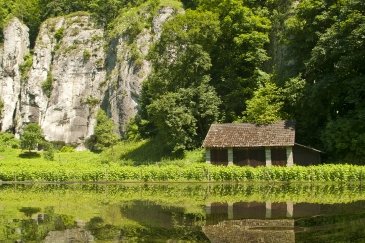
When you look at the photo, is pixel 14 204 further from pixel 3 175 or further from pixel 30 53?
pixel 30 53

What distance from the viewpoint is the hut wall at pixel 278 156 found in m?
35.2

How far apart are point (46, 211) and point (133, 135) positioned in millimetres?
31615

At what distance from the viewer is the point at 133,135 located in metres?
52.0

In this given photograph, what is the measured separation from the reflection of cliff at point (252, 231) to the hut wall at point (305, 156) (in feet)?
65.5

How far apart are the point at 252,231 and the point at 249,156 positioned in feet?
72.6

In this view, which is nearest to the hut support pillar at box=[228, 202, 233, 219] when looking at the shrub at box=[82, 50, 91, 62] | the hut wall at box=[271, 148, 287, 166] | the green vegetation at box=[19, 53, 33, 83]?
the hut wall at box=[271, 148, 287, 166]

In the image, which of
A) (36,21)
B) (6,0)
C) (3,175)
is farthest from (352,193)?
(6,0)

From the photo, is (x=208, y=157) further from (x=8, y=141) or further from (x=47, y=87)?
(x=47, y=87)

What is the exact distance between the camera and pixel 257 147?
3591 centimetres

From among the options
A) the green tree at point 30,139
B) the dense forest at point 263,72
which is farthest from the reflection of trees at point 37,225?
the green tree at point 30,139

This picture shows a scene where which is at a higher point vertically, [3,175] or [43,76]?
[43,76]

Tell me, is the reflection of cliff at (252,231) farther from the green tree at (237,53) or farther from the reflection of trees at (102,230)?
the green tree at (237,53)

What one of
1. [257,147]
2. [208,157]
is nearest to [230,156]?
[208,157]

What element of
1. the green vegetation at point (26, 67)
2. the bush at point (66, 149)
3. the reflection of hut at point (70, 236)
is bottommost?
the reflection of hut at point (70, 236)
